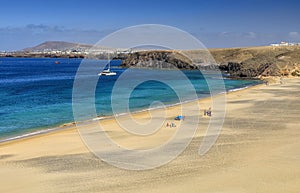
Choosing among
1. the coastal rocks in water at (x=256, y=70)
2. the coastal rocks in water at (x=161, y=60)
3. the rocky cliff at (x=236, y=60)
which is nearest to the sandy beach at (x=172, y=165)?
the coastal rocks in water at (x=256, y=70)

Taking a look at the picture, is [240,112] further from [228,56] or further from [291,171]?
[228,56]

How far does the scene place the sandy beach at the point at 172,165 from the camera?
15.3 meters

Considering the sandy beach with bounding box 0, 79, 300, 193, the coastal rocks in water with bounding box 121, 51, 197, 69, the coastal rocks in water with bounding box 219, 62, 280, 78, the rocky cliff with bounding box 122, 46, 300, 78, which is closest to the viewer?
the sandy beach with bounding box 0, 79, 300, 193

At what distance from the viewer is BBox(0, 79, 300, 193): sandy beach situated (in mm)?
15344

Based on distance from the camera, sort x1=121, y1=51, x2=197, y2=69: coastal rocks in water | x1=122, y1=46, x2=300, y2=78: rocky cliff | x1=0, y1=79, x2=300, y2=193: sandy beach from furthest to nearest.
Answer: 1. x1=121, y1=51, x2=197, y2=69: coastal rocks in water
2. x1=122, y1=46, x2=300, y2=78: rocky cliff
3. x1=0, y1=79, x2=300, y2=193: sandy beach

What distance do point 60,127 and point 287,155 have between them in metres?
17.3

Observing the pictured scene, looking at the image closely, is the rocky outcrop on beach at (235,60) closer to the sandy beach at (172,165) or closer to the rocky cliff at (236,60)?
the rocky cliff at (236,60)

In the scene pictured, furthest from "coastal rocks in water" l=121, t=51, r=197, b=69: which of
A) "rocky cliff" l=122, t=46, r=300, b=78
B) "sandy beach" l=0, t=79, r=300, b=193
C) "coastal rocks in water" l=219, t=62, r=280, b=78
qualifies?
"sandy beach" l=0, t=79, r=300, b=193

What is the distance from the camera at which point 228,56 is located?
124m

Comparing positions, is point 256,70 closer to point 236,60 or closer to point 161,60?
point 236,60

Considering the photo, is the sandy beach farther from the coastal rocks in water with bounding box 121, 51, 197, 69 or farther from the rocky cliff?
the coastal rocks in water with bounding box 121, 51, 197, 69

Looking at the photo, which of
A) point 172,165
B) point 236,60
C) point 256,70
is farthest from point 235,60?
point 172,165

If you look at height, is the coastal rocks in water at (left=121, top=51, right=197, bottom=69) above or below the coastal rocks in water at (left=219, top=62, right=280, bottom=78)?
above

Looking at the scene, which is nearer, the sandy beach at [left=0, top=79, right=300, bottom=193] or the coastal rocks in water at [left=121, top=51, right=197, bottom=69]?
the sandy beach at [left=0, top=79, right=300, bottom=193]
